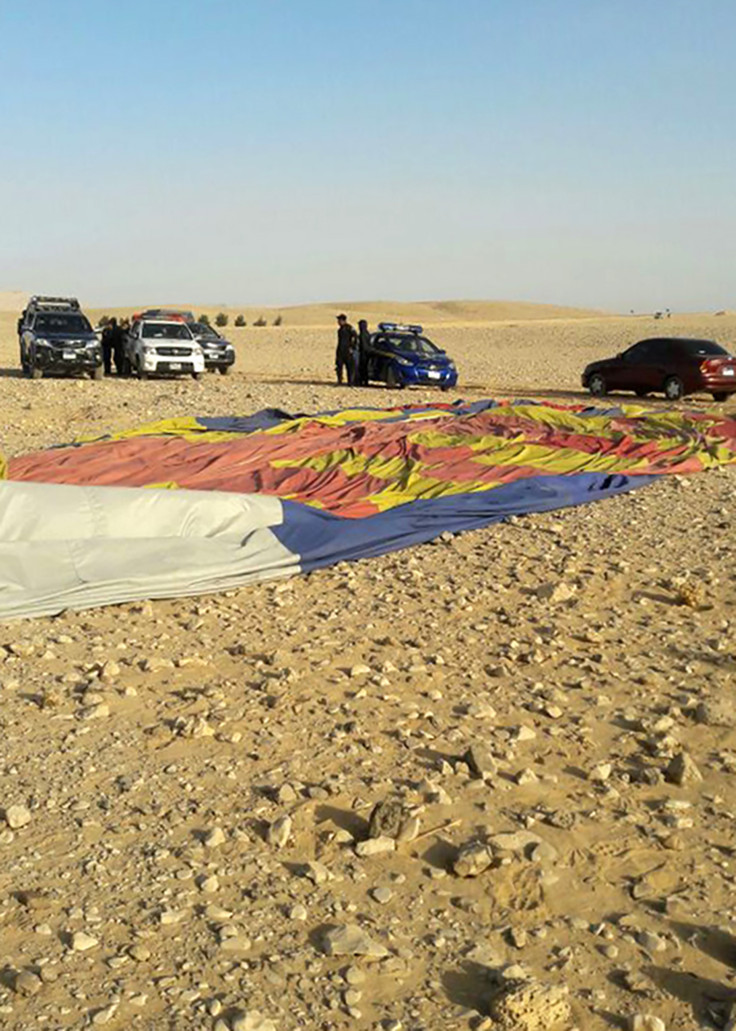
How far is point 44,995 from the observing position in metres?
3.62

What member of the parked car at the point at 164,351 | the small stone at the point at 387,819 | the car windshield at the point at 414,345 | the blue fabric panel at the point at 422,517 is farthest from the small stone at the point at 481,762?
the parked car at the point at 164,351

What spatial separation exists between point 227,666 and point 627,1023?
3646mm

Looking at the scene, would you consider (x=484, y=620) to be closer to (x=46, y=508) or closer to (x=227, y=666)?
(x=227, y=666)

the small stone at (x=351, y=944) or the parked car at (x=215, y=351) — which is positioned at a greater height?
the parked car at (x=215, y=351)

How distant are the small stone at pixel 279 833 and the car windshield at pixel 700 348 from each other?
20792 mm

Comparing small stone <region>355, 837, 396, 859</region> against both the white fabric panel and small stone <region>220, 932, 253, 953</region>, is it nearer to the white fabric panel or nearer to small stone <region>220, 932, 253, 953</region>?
small stone <region>220, 932, 253, 953</region>

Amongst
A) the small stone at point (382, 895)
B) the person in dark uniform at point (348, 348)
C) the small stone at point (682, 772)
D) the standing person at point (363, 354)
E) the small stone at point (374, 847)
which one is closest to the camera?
the small stone at point (382, 895)

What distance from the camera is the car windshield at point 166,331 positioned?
28.6m

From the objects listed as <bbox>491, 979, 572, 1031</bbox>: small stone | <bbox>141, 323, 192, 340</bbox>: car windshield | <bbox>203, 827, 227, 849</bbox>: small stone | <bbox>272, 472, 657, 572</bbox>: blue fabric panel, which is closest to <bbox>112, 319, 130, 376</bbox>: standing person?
<bbox>141, 323, 192, 340</bbox>: car windshield

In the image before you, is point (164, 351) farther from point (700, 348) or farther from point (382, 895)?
point (382, 895)

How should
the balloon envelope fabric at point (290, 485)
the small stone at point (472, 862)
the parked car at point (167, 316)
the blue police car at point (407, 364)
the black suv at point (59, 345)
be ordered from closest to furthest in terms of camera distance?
the small stone at point (472, 862)
the balloon envelope fabric at point (290, 485)
the blue police car at point (407, 364)
the black suv at point (59, 345)
the parked car at point (167, 316)

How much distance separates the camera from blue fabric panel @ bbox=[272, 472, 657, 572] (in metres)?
9.40

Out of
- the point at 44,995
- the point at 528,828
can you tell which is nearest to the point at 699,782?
the point at 528,828

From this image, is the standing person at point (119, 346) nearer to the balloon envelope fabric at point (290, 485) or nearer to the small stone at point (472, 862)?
the balloon envelope fabric at point (290, 485)
